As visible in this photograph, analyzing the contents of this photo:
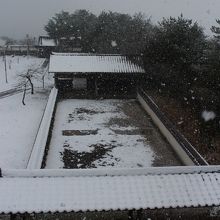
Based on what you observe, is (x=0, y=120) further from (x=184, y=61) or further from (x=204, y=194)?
(x=204, y=194)

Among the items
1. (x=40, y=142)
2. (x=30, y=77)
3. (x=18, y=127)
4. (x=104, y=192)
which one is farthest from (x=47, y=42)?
(x=104, y=192)

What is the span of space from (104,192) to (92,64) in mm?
22026

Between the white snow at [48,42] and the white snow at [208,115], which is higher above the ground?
the white snow at [48,42]

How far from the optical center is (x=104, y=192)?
32.7 feet

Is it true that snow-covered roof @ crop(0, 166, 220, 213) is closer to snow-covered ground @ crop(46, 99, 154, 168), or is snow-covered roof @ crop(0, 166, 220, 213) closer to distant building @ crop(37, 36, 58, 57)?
snow-covered ground @ crop(46, 99, 154, 168)

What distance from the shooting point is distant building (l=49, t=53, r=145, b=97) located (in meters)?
30.3

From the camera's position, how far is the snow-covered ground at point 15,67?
35.8m

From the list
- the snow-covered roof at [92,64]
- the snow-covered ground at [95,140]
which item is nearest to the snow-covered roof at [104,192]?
the snow-covered ground at [95,140]

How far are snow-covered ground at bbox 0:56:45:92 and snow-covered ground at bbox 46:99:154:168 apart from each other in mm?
10703

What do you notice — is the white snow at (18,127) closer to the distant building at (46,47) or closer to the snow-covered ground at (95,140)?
the snow-covered ground at (95,140)

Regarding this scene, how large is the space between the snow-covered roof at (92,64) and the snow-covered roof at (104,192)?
785 inches

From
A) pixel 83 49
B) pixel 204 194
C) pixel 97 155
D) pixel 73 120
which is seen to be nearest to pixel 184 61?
pixel 73 120

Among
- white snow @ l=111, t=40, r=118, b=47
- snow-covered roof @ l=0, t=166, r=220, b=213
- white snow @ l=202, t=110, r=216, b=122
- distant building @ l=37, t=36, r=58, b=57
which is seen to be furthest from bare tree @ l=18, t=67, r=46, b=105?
snow-covered roof @ l=0, t=166, r=220, b=213

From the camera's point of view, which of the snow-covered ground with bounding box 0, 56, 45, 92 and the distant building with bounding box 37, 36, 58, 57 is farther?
the distant building with bounding box 37, 36, 58, 57
